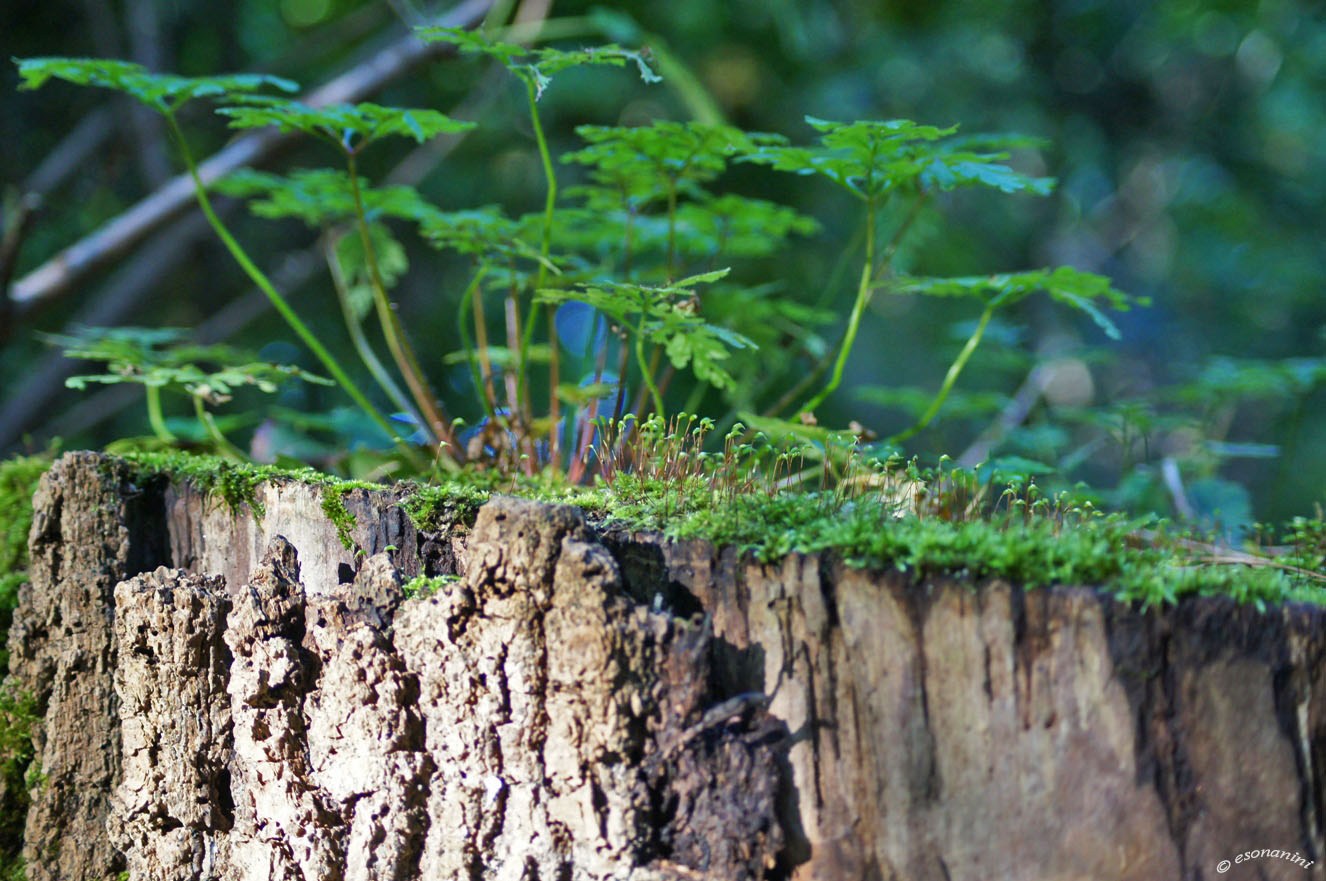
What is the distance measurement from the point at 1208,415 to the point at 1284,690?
8.50 ft

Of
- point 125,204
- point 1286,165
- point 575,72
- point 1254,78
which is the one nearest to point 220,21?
point 125,204

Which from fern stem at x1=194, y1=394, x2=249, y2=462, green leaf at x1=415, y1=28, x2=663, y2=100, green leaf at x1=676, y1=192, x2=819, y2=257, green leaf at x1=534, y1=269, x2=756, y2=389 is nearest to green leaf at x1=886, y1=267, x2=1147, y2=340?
green leaf at x1=676, y1=192, x2=819, y2=257

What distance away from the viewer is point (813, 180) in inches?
229

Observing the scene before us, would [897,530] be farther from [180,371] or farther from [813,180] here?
[813,180]

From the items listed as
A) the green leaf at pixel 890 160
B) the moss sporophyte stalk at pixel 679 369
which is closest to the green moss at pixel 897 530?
the moss sporophyte stalk at pixel 679 369

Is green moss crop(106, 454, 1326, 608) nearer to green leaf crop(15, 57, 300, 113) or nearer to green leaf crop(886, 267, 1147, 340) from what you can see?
green leaf crop(886, 267, 1147, 340)

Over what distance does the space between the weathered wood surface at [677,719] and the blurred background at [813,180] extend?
1882 millimetres

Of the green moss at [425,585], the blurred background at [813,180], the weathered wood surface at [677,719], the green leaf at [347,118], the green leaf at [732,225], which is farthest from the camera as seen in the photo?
the blurred background at [813,180]

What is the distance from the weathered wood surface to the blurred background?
1.88 m

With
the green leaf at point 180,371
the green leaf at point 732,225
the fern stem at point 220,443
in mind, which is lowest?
the fern stem at point 220,443

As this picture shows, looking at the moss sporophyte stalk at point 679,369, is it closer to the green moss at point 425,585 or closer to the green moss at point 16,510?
the green moss at point 425,585

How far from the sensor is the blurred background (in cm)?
493

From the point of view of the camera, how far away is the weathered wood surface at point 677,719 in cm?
102

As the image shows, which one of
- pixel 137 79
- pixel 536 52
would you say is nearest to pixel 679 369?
pixel 536 52
